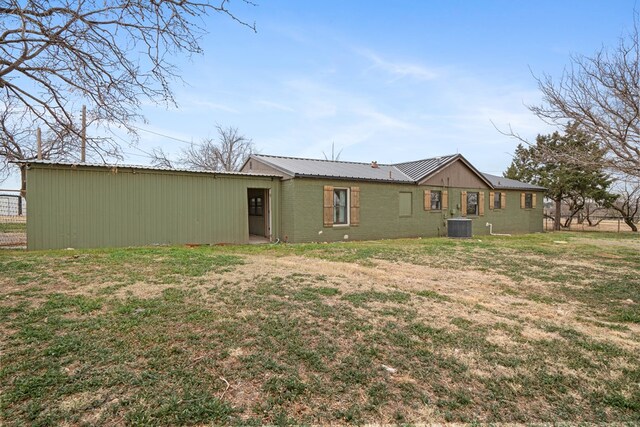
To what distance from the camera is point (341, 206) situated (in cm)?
1310

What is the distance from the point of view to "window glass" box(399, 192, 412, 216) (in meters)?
14.5

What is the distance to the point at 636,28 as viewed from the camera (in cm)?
657

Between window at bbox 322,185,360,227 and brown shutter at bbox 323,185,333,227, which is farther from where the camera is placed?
window at bbox 322,185,360,227

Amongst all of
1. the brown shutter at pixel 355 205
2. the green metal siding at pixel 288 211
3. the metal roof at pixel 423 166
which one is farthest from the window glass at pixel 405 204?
the green metal siding at pixel 288 211

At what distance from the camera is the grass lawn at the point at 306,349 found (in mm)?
2217

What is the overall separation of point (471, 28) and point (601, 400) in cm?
934

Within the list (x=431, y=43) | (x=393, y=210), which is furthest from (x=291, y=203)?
(x=431, y=43)

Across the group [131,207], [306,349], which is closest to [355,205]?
[131,207]

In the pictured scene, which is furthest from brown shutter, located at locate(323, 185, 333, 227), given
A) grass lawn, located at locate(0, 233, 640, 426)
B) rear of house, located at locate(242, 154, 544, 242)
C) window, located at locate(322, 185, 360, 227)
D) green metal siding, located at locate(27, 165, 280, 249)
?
grass lawn, located at locate(0, 233, 640, 426)

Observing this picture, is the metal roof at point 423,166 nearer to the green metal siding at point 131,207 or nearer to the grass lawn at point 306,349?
the green metal siding at point 131,207

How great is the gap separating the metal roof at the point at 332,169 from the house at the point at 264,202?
54 millimetres

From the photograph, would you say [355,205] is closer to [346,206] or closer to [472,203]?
[346,206]

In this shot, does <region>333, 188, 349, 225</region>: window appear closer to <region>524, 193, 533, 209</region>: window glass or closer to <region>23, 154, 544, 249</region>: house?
<region>23, 154, 544, 249</region>: house

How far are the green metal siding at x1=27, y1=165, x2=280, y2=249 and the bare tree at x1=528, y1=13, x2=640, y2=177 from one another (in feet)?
28.2
